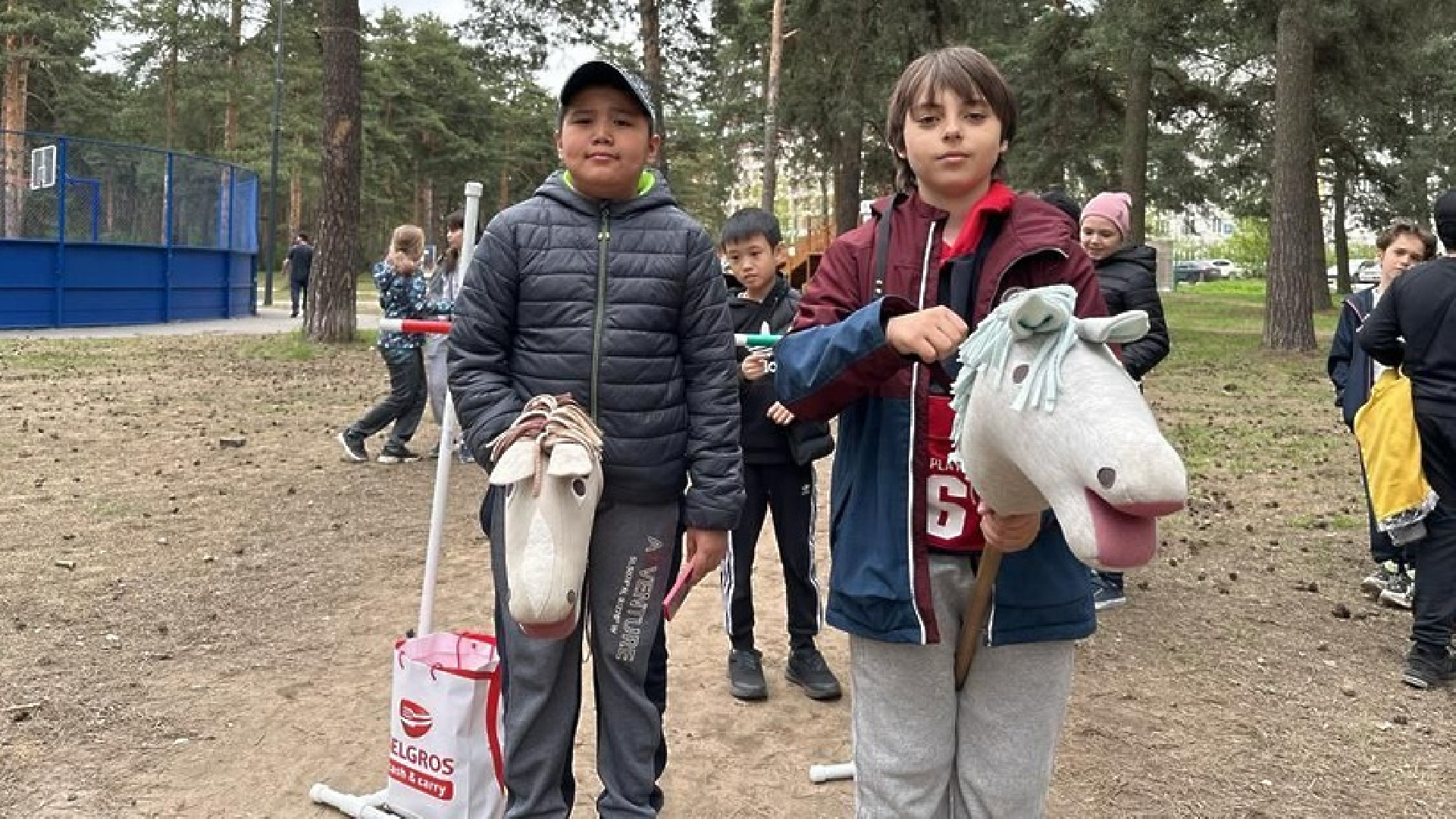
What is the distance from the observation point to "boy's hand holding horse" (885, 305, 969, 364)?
6.09 feet

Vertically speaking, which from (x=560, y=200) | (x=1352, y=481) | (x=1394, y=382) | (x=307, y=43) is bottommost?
(x=1352, y=481)

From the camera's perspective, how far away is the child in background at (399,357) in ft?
27.0

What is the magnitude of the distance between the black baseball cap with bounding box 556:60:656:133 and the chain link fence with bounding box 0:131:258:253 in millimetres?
18689

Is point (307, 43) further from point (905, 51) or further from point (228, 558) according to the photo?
point (228, 558)

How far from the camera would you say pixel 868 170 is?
28.9 m

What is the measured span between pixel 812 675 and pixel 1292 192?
1455 centimetres

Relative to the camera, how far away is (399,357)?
28.0 ft

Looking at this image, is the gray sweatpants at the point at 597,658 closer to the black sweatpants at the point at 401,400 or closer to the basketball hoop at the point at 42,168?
the black sweatpants at the point at 401,400

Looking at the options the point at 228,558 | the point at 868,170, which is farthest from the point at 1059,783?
the point at 868,170

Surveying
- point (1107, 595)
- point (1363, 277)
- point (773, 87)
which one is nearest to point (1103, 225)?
point (1107, 595)

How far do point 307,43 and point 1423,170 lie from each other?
3572 centimetres

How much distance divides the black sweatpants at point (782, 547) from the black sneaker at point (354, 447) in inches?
200

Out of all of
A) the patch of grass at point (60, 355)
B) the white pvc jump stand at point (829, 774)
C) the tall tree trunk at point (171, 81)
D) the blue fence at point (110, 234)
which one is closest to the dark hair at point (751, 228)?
the white pvc jump stand at point (829, 774)

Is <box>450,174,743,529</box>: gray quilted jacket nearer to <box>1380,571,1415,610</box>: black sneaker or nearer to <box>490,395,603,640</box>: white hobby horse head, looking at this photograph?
<box>490,395,603,640</box>: white hobby horse head
